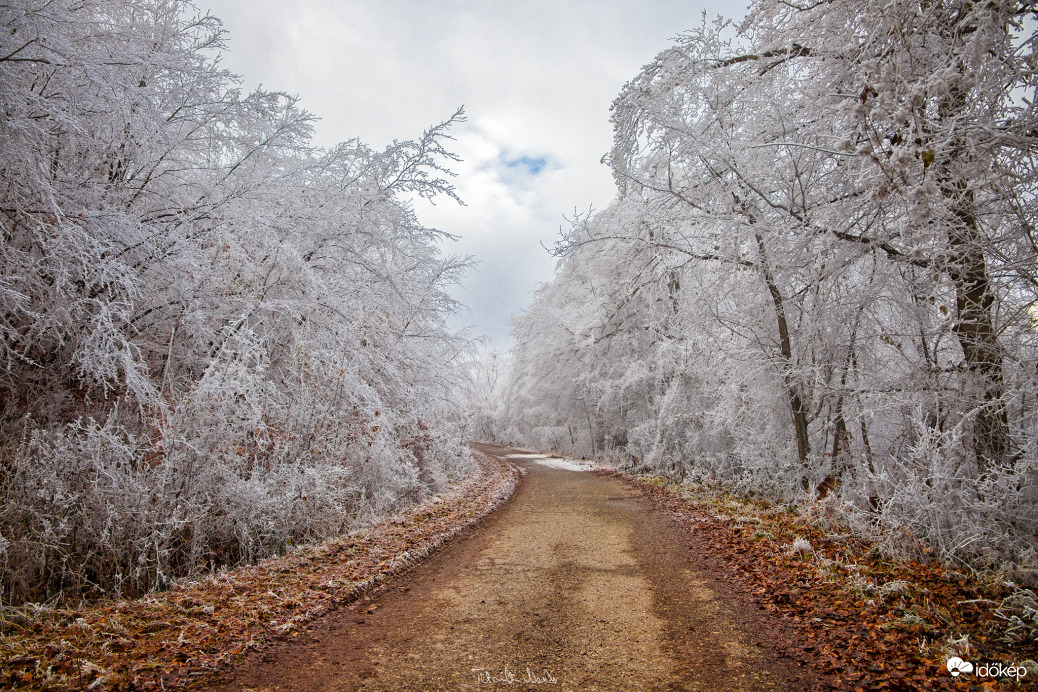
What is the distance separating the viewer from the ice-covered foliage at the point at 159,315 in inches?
190

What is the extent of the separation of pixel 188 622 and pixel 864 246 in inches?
278

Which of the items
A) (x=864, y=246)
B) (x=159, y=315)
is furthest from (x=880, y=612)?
(x=159, y=315)

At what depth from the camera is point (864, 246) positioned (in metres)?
5.43

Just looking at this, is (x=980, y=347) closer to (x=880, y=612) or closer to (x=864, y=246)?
(x=864, y=246)

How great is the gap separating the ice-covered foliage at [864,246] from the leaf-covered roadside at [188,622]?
5.43 m

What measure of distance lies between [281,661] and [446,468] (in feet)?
35.8

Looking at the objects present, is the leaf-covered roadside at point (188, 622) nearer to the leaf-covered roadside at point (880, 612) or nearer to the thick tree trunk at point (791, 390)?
the leaf-covered roadside at point (880, 612)

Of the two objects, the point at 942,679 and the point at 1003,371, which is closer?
the point at 942,679

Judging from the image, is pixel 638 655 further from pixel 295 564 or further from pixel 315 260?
pixel 315 260

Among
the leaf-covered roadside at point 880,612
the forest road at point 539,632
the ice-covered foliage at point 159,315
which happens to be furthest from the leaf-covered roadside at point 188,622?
the leaf-covered roadside at point 880,612

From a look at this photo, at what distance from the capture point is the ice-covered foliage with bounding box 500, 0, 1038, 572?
154 inches

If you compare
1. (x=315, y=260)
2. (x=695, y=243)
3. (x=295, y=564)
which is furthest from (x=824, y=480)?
(x=315, y=260)

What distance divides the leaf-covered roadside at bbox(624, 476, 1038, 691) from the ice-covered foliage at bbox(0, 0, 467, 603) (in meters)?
5.47

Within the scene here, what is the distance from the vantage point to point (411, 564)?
19.6 ft
